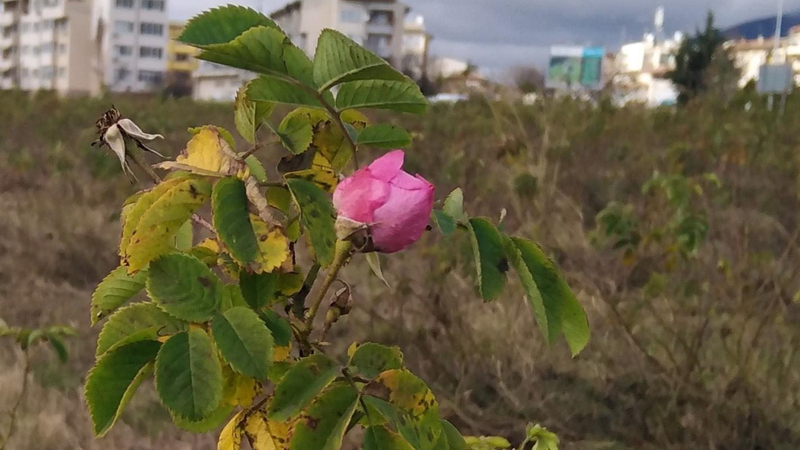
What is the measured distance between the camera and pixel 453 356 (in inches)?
80.0

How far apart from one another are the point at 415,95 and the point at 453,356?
1714 mm

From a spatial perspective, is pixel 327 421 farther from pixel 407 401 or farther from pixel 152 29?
pixel 152 29

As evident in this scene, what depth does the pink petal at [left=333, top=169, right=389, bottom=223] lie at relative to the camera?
0.36 m

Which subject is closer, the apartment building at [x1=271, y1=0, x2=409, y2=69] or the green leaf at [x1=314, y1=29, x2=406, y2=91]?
the green leaf at [x1=314, y1=29, x2=406, y2=91]

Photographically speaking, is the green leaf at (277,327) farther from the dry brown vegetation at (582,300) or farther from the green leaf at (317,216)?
the dry brown vegetation at (582,300)

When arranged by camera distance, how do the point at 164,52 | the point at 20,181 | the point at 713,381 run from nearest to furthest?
the point at 713,381, the point at 20,181, the point at 164,52

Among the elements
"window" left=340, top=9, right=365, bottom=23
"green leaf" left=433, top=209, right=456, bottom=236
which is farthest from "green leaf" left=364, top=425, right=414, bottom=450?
"window" left=340, top=9, right=365, bottom=23

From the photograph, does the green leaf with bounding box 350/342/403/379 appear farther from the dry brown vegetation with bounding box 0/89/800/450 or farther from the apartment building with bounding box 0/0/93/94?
the apartment building with bounding box 0/0/93/94

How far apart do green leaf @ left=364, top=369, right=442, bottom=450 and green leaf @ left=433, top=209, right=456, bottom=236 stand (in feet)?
0.27

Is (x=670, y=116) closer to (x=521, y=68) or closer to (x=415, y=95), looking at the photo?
(x=521, y=68)

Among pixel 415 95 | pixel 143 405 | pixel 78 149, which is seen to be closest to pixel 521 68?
pixel 143 405

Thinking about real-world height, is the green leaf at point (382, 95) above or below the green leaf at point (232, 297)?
above

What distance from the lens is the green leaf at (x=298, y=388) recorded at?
38 cm

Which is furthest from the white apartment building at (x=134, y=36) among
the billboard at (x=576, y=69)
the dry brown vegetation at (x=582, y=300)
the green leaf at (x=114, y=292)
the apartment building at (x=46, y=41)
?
the green leaf at (x=114, y=292)
